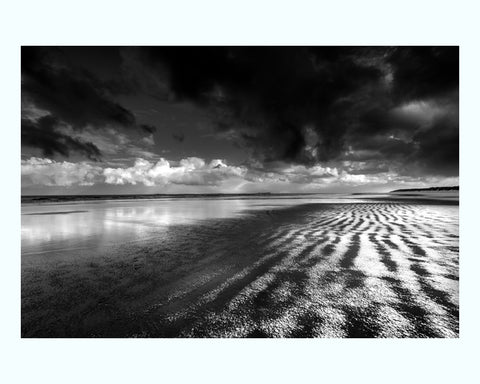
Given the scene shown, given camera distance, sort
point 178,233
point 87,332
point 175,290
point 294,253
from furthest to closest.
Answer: point 178,233 → point 294,253 → point 175,290 → point 87,332

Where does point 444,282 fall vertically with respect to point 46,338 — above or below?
above

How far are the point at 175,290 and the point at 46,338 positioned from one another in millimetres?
1567

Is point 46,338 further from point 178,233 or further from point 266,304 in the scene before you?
point 178,233

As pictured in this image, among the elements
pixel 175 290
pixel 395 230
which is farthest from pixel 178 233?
pixel 395 230

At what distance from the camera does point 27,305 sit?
309 centimetres

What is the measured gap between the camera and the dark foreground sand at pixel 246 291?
257 centimetres

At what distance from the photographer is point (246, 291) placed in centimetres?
332

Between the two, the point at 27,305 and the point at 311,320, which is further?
the point at 27,305

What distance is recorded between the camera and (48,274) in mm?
4102

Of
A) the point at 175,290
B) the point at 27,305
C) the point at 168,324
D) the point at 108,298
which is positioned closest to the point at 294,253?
the point at 175,290

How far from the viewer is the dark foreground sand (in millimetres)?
2566

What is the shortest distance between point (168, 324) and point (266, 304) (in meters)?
1.29

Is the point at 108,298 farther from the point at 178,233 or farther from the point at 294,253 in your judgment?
the point at 178,233

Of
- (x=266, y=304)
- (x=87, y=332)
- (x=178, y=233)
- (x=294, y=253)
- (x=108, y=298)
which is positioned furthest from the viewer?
(x=178, y=233)
